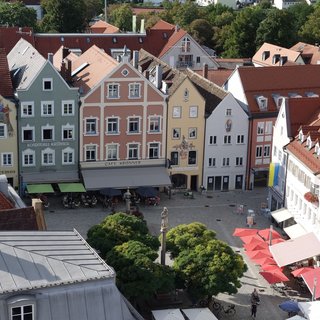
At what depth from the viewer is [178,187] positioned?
80750 millimetres

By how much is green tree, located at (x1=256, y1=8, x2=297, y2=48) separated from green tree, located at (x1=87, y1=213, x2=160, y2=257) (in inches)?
3358

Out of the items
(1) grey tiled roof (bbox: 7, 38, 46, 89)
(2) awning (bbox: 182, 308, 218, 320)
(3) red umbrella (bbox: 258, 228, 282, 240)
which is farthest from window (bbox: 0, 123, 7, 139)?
(2) awning (bbox: 182, 308, 218, 320)

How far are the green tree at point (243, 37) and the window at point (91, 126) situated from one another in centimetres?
6473

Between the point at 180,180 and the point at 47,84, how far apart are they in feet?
55.4

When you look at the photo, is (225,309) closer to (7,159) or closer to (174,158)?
(174,158)

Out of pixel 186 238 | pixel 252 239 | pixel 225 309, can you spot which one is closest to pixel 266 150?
pixel 252 239

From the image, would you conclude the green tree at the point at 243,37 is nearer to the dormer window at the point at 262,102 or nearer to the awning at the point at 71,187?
the dormer window at the point at 262,102

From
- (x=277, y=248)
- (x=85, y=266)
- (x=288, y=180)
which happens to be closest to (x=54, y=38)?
(x=288, y=180)

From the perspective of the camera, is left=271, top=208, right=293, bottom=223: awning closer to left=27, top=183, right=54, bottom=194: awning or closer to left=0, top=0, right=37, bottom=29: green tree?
left=27, top=183, right=54, bottom=194: awning

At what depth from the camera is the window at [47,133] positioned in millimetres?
75312

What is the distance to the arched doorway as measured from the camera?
80519 millimetres

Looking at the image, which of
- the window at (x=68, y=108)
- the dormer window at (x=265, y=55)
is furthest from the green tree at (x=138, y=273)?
the dormer window at (x=265, y=55)

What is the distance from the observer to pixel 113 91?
7612 cm

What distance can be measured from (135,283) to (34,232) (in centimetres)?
951
